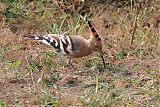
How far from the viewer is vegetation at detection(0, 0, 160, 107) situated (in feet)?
18.8

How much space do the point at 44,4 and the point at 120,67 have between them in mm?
3192

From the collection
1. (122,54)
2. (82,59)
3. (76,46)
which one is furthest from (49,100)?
(122,54)

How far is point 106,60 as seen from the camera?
734 cm

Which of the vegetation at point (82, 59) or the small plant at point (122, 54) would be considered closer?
the vegetation at point (82, 59)

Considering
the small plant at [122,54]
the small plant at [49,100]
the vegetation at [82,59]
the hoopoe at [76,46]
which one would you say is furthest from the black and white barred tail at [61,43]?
the small plant at [49,100]

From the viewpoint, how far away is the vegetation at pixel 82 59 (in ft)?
18.8

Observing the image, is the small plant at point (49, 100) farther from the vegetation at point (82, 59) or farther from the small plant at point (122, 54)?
the small plant at point (122, 54)

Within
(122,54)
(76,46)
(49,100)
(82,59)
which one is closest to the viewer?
(49,100)

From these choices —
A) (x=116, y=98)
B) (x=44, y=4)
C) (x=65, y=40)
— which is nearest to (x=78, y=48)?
(x=65, y=40)

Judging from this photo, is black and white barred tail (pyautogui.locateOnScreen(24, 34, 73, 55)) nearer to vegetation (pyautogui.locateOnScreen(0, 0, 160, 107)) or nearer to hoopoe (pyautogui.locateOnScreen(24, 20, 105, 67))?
hoopoe (pyautogui.locateOnScreen(24, 20, 105, 67))

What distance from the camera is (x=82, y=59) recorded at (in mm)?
7258

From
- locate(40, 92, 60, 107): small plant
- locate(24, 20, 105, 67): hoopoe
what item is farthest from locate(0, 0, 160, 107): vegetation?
locate(24, 20, 105, 67): hoopoe

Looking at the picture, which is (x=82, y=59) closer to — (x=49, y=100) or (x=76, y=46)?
(x=76, y=46)

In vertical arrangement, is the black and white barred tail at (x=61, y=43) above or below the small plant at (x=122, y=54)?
above
